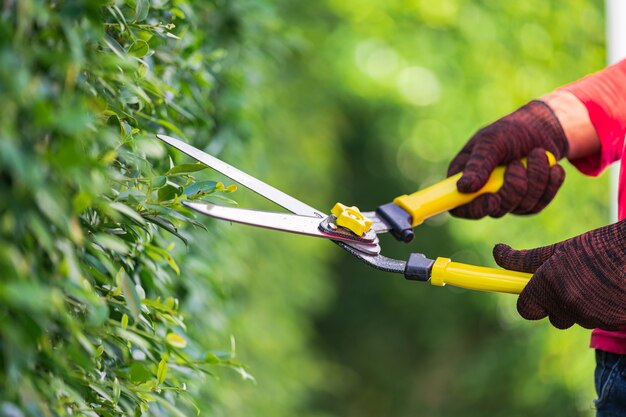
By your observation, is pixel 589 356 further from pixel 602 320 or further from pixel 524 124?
pixel 602 320

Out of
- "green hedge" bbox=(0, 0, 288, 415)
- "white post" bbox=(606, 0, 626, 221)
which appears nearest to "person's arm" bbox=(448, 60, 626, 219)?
"green hedge" bbox=(0, 0, 288, 415)

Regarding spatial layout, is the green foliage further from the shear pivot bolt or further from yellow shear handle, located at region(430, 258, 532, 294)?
yellow shear handle, located at region(430, 258, 532, 294)

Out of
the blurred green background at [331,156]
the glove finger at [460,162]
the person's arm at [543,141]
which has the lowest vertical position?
the blurred green background at [331,156]

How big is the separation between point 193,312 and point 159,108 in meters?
0.90

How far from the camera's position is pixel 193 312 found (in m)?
2.83

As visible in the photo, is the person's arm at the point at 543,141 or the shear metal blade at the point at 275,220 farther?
the person's arm at the point at 543,141

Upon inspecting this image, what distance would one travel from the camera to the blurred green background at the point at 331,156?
1.65 meters

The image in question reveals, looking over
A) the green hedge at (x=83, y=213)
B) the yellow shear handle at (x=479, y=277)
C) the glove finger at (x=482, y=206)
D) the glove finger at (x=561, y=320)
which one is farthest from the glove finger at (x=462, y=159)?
the green hedge at (x=83, y=213)

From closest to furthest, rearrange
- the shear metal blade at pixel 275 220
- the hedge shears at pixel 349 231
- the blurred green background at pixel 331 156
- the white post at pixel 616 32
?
the blurred green background at pixel 331 156 → the shear metal blade at pixel 275 220 → the hedge shears at pixel 349 231 → the white post at pixel 616 32

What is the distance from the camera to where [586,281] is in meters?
1.90

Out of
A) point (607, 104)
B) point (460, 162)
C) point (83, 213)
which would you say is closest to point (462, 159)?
point (460, 162)

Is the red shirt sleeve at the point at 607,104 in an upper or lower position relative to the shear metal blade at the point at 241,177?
upper

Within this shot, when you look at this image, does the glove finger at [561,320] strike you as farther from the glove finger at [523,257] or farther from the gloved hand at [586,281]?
the glove finger at [523,257]

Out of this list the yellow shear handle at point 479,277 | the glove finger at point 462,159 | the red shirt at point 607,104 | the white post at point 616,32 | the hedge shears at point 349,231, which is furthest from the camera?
the white post at point 616,32
